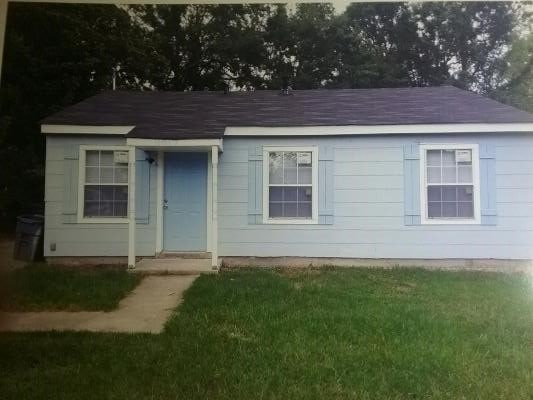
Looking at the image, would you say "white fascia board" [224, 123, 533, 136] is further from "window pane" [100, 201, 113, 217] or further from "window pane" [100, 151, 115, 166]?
"window pane" [100, 201, 113, 217]

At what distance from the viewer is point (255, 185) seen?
12.4 ft

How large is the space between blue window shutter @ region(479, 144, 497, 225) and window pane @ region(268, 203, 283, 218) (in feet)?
5.36

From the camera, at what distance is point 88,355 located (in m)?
1.97

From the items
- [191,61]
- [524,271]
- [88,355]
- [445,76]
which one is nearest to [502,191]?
[524,271]

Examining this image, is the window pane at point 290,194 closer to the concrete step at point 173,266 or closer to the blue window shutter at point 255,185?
the blue window shutter at point 255,185

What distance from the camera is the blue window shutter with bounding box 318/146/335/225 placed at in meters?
3.69

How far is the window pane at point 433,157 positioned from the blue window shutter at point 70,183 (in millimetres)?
2690

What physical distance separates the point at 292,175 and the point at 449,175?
132cm

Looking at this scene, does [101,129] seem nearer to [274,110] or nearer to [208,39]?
[208,39]

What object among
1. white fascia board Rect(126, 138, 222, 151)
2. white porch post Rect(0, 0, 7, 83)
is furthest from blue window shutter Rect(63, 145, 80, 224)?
white porch post Rect(0, 0, 7, 83)

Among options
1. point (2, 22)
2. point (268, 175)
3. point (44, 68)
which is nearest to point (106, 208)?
point (44, 68)

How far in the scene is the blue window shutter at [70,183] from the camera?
102 inches

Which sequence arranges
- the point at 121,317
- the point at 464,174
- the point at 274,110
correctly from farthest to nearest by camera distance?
1. the point at 464,174
2. the point at 274,110
3. the point at 121,317

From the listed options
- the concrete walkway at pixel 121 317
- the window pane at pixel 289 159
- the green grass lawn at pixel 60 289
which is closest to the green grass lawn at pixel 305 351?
the concrete walkway at pixel 121 317
